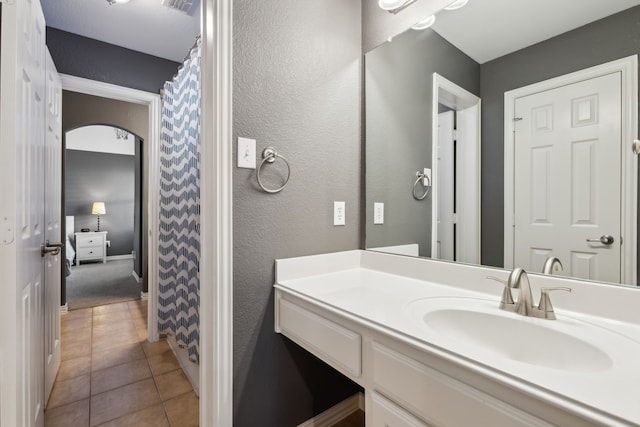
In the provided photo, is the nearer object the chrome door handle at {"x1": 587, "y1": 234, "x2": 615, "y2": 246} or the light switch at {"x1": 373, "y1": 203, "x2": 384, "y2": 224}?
the chrome door handle at {"x1": 587, "y1": 234, "x2": 615, "y2": 246}

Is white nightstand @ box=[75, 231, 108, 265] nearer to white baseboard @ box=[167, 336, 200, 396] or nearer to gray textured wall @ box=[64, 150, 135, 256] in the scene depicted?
gray textured wall @ box=[64, 150, 135, 256]

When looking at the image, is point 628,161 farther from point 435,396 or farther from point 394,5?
point 394,5

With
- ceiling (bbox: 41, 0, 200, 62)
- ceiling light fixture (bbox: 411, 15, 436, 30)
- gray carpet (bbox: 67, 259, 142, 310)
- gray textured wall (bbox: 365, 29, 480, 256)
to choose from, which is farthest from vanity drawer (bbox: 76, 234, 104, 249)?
ceiling light fixture (bbox: 411, 15, 436, 30)

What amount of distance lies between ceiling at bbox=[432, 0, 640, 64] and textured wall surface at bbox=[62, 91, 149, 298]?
3.23 meters

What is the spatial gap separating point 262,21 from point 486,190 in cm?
112

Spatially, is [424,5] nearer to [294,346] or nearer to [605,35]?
[605,35]

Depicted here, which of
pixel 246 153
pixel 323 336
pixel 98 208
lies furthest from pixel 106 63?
pixel 98 208

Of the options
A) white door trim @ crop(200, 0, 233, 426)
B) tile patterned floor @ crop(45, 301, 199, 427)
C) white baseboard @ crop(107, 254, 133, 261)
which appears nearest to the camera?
white door trim @ crop(200, 0, 233, 426)

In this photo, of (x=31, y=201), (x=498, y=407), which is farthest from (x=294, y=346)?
(x=31, y=201)

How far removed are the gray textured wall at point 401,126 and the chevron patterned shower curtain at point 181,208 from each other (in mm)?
964

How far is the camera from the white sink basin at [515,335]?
28.1 inches

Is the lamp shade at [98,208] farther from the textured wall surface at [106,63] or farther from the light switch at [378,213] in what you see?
the light switch at [378,213]

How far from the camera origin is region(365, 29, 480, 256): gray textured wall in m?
1.37

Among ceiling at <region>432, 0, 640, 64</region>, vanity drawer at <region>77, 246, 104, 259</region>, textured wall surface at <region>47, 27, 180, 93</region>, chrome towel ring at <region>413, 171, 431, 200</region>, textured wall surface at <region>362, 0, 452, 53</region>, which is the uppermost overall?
textured wall surface at <region>47, 27, 180, 93</region>
